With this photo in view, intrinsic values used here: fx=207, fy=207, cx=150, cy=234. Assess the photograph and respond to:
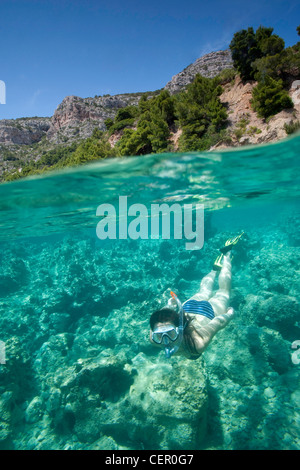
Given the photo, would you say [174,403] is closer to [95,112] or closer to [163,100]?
[163,100]

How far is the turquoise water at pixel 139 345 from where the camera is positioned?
601 centimetres

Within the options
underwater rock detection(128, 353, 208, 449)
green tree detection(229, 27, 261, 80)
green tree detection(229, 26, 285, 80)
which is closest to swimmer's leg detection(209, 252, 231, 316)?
underwater rock detection(128, 353, 208, 449)

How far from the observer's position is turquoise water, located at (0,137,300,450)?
6.01 metres

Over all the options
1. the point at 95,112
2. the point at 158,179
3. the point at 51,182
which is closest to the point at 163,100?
the point at 158,179

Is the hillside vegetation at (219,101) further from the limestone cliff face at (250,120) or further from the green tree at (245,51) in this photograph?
the limestone cliff face at (250,120)

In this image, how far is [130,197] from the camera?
12250mm

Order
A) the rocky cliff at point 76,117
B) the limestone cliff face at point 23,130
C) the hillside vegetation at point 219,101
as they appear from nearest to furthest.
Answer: the hillside vegetation at point 219,101
the rocky cliff at point 76,117
the limestone cliff face at point 23,130

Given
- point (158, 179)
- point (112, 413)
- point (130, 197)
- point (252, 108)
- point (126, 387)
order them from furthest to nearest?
point (252, 108) < point (130, 197) < point (158, 179) < point (126, 387) < point (112, 413)

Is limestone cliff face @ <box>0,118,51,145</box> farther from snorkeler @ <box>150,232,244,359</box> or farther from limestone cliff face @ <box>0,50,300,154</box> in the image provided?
snorkeler @ <box>150,232,244,359</box>

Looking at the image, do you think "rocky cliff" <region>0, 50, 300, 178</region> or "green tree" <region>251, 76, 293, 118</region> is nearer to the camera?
"green tree" <region>251, 76, 293, 118</region>

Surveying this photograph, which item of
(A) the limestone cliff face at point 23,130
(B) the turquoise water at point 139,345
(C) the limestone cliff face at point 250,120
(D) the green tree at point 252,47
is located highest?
(A) the limestone cliff face at point 23,130

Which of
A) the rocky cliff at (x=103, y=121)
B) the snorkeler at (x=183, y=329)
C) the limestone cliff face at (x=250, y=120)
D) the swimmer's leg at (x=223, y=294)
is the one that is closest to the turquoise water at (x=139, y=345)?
the swimmer's leg at (x=223, y=294)

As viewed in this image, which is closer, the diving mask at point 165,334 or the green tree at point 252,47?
the diving mask at point 165,334
